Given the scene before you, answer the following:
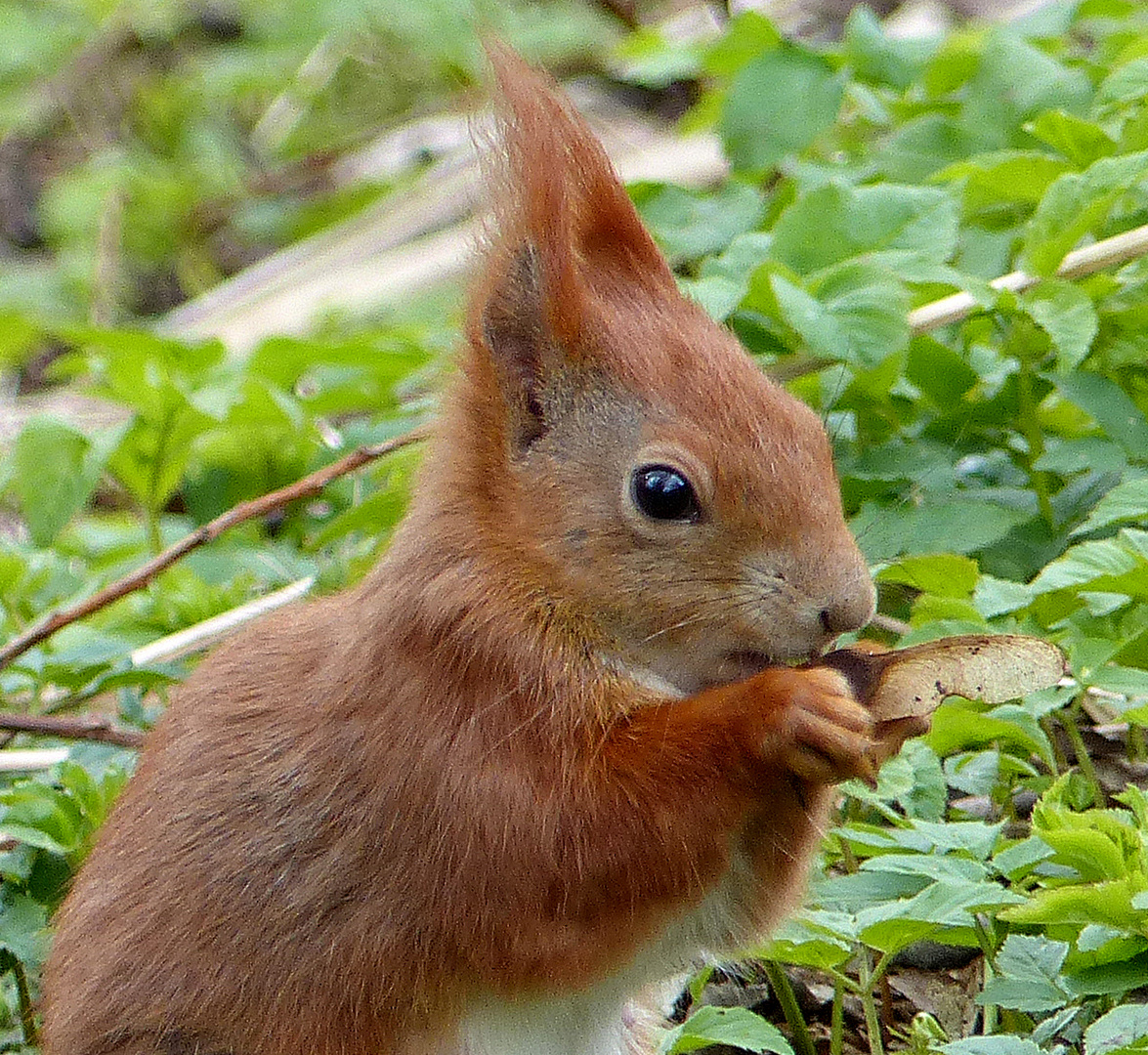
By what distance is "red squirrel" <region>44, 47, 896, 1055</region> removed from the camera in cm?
226

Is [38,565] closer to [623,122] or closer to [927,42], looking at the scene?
[927,42]

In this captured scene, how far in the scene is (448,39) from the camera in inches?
284

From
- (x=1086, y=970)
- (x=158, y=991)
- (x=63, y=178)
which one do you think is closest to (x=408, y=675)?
(x=158, y=991)

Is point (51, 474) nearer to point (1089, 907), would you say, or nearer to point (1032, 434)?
point (1032, 434)

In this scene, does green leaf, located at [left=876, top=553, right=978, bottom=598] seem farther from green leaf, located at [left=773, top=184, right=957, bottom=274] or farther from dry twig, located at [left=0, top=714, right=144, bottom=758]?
dry twig, located at [left=0, top=714, right=144, bottom=758]

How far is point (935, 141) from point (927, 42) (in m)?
0.58

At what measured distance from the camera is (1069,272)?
352cm

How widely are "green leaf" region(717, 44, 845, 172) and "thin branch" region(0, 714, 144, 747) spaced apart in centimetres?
190

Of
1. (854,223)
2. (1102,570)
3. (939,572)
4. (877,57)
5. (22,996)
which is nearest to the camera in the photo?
(1102,570)

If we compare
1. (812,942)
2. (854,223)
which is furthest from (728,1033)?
(854,223)

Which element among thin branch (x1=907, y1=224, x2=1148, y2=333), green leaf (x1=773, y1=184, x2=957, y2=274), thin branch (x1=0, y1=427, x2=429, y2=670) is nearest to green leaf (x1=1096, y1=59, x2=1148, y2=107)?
thin branch (x1=907, y1=224, x2=1148, y2=333)

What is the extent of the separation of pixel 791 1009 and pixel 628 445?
84cm

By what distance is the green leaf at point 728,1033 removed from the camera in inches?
90.1

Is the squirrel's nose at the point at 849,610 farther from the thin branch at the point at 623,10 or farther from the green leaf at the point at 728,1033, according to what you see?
the thin branch at the point at 623,10
